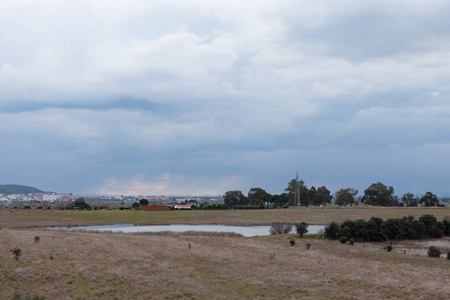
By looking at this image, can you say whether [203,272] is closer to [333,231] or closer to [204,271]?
[204,271]

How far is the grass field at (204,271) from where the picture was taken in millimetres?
25019

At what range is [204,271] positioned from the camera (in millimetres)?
30562

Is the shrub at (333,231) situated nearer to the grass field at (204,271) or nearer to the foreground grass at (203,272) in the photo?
the grass field at (204,271)

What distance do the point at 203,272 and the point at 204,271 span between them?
304 mm

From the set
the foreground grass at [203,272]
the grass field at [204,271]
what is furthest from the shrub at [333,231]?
the foreground grass at [203,272]

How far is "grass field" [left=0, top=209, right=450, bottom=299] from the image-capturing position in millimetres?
25019

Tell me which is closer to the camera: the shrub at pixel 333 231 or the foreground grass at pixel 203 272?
the foreground grass at pixel 203 272

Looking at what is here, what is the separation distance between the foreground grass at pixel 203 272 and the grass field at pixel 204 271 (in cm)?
7

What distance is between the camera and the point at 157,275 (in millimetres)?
28328

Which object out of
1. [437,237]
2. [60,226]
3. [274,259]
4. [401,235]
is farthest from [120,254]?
[60,226]

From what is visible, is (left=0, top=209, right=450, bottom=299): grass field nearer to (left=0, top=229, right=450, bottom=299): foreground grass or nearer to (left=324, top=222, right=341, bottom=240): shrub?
(left=0, top=229, right=450, bottom=299): foreground grass

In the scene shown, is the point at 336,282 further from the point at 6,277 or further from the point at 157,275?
the point at 6,277

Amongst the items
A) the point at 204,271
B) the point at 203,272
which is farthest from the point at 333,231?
the point at 203,272

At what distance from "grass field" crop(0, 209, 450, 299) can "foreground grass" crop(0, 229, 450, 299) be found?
65mm
